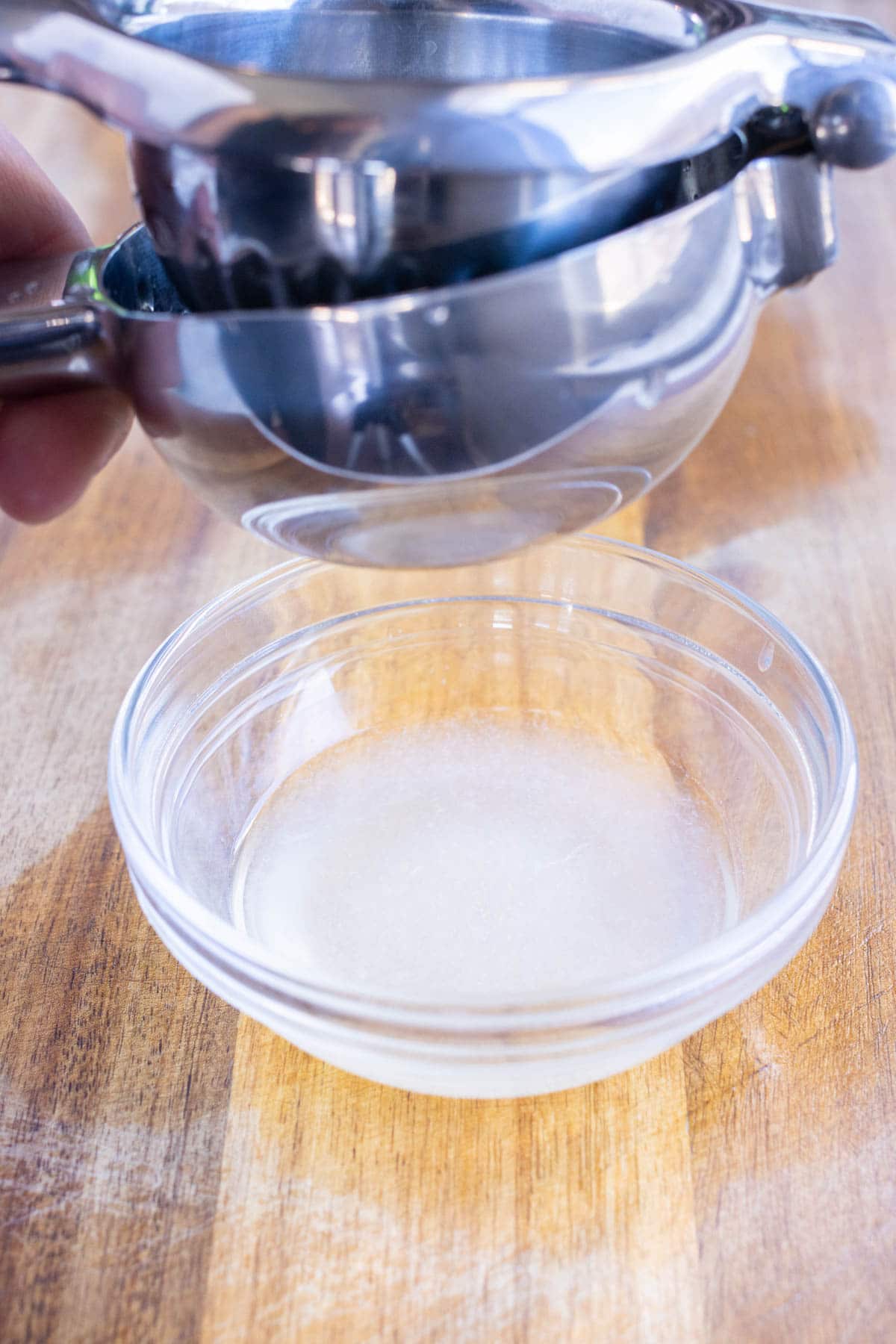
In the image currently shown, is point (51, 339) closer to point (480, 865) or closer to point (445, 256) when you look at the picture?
point (445, 256)

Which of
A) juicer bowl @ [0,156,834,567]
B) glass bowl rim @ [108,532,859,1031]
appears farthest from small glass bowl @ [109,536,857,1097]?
juicer bowl @ [0,156,834,567]

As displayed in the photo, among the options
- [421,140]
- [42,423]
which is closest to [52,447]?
[42,423]

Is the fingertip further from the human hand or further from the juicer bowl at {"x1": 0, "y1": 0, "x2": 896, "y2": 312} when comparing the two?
the juicer bowl at {"x1": 0, "y1": 0, "x2": 896, "y2": 312}

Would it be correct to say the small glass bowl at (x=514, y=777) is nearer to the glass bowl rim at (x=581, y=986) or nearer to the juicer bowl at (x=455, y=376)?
the glass bowl rim at (x=581, y=986)

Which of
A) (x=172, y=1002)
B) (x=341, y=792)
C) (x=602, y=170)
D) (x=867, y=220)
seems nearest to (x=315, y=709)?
(x=341, y=792)

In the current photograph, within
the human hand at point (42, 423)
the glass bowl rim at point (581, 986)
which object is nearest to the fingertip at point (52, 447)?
the human hand at point (42, 423)

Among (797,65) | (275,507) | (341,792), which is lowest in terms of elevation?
(341,792)

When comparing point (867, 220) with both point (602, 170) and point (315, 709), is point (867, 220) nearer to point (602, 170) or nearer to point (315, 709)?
point (315, 709)
